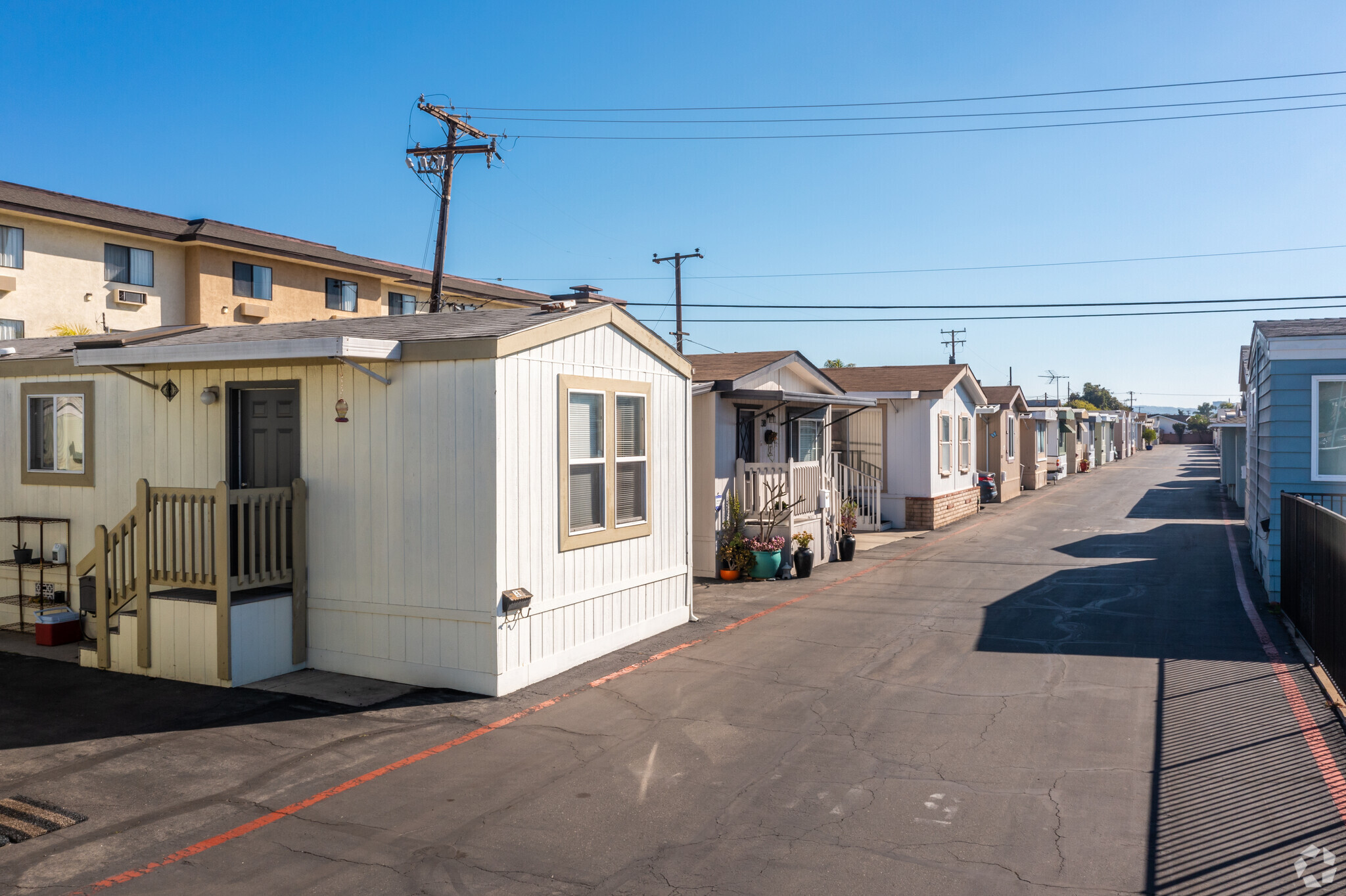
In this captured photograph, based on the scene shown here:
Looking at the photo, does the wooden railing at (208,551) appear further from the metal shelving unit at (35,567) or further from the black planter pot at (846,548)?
the black planter pot at (846,548)

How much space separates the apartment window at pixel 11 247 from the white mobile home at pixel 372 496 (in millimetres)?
18644

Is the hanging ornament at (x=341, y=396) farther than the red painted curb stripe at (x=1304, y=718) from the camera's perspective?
Yes

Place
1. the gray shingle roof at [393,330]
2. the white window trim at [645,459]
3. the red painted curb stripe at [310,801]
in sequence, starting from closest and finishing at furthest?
the red painted curb stripe at [310,801], the gray shingle roof at [393,330], the white window trim at [645,459]

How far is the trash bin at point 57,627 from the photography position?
998cm

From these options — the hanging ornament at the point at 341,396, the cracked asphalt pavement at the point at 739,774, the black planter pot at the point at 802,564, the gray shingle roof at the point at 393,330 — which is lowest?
the cracked asphalt pavement at the point at 739,774

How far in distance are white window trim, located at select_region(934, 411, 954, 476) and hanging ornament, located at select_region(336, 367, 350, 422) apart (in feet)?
56.9

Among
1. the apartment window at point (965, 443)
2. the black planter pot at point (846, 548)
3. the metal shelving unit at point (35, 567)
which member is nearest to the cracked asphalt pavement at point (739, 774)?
the metal shelving unit at point (35, 567)

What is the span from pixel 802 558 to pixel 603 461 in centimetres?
637

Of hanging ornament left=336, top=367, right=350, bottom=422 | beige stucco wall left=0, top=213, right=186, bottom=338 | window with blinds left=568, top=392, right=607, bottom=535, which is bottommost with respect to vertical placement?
window with blinds left=568, top=392, right=607, bottom=535

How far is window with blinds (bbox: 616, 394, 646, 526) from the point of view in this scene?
1005cm

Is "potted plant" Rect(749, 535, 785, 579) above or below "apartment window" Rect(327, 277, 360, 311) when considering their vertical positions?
below

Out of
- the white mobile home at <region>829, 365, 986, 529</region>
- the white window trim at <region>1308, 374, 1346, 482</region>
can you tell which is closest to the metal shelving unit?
the white window trim at <region>1308, 374, 1346, 482</region>

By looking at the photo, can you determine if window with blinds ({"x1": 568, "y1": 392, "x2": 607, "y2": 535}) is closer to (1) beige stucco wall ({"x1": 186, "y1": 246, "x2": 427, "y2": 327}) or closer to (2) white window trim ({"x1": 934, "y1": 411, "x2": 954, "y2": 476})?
(2) white window trim ({"x1": 934, "y1": 411, "x2": 954, "y2": 476})

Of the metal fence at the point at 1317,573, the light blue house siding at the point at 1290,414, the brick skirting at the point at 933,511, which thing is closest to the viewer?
the metal fence at the point at 1317,573
